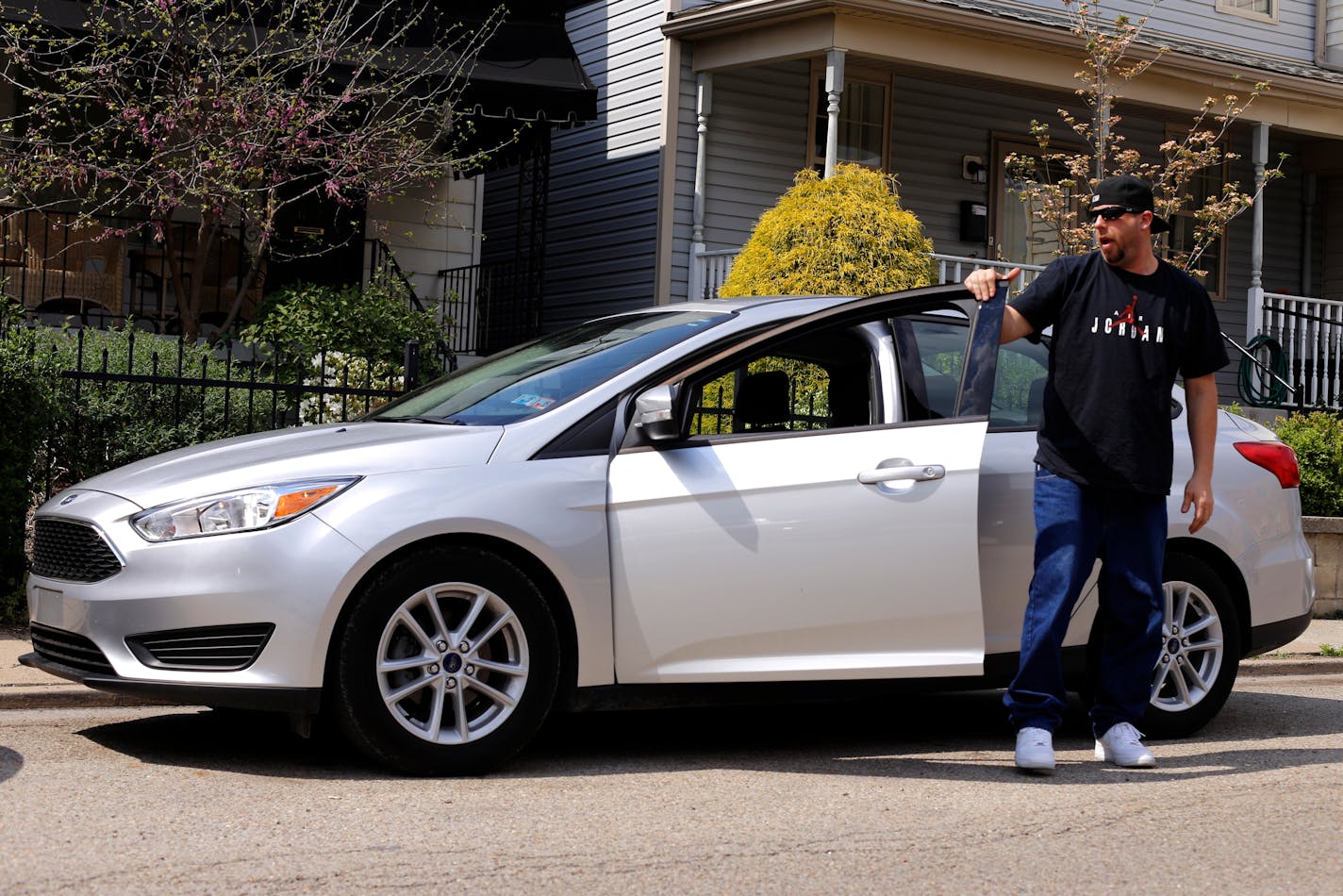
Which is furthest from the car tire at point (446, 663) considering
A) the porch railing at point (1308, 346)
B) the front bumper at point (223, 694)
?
the porch railing at point (1308, 346)

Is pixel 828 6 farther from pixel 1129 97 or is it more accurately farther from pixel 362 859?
pixel 362 859

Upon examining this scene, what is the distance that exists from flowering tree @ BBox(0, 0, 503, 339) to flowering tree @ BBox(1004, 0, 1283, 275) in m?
5.36

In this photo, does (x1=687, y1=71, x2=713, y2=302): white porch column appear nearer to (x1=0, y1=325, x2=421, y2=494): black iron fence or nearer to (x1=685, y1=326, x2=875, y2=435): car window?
(x1=0, y1=325, x2=421, y2=494): black iron fence

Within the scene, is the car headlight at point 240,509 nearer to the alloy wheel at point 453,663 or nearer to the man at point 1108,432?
the alloy wheel at point 453,663

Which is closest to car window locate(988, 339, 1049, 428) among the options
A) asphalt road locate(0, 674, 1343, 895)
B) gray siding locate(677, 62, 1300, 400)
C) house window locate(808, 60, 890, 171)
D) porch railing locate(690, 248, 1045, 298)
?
asphalt road locate(0, 674, 1343, 895)

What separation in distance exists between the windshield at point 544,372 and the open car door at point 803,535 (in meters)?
0.27

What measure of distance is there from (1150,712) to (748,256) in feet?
24.6

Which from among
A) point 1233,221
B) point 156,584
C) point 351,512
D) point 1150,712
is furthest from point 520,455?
point 1233,221

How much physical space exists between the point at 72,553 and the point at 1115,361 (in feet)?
11.4

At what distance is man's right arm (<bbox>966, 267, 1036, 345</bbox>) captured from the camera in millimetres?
5656

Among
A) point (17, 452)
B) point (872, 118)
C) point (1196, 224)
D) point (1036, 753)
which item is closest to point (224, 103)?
point (17, 452)

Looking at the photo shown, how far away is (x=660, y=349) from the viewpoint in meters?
5.92

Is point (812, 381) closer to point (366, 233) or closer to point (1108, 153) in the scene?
point (366, 233)

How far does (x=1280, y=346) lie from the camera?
17266 millimetres
